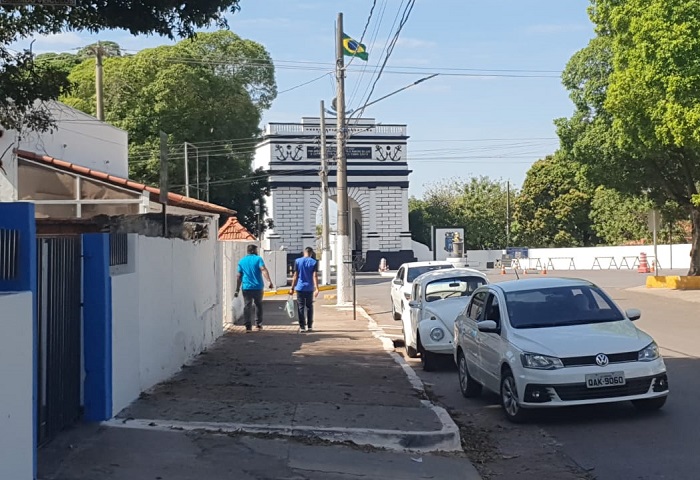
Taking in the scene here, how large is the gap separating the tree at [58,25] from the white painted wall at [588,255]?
51217 millimetres

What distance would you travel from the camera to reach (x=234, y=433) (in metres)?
8.28

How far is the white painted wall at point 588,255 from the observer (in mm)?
60125

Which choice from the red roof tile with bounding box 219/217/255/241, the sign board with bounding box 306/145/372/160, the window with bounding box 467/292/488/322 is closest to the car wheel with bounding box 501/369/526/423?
the window with bounding box 467/292/488/322

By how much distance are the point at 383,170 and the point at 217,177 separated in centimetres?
2288

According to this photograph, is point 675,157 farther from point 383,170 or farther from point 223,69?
point 383,170

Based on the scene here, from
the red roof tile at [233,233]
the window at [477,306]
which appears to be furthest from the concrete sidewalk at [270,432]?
the red roof tile at [233,233]

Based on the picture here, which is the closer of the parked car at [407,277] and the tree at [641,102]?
the parked car at [407,277]

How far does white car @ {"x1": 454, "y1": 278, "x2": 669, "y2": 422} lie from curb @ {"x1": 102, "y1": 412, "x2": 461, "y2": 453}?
51.5 inches

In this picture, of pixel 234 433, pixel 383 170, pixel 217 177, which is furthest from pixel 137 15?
pixel 383 170

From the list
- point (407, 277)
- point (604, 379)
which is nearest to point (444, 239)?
point (407, 277)

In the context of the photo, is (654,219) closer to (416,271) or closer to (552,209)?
(416,271)

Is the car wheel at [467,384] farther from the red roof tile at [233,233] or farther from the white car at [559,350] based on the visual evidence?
the red roof tile at [233,233]

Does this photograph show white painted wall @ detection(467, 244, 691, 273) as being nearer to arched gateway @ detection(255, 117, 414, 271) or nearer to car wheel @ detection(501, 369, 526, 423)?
arched gateway @ detection(255, 117, 414, 271)

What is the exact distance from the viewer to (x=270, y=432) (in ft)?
27.7
